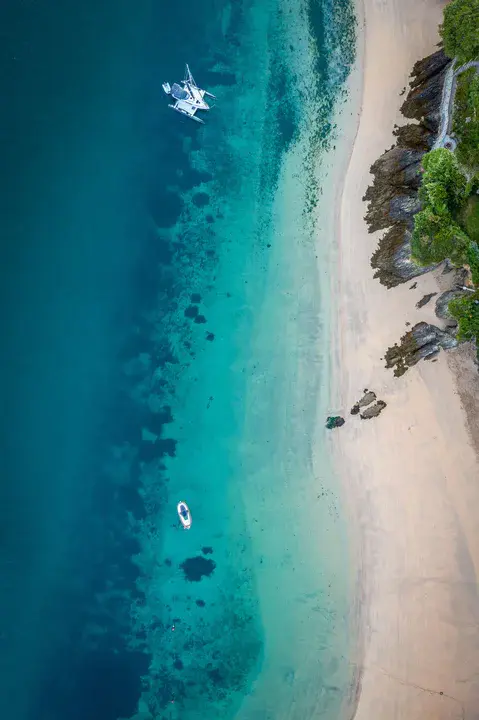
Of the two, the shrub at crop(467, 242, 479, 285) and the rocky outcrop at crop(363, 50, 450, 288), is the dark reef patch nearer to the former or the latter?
the rocky outcrop at crop(363, 50, 450, 288)

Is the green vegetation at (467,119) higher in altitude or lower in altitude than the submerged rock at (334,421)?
higher

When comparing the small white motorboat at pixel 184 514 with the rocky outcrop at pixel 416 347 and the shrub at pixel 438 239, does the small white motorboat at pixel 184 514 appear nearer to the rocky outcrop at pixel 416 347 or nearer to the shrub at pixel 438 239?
the rocky outcrop at pixel 416 347

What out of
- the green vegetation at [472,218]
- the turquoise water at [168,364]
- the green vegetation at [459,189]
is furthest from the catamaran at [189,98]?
the green vegetation at [472,218]

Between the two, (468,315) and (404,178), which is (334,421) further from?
(404,178)

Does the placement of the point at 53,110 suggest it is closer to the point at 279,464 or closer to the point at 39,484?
the point at 39,484

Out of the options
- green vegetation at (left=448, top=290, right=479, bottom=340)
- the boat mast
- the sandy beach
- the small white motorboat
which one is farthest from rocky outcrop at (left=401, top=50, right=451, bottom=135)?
the small white motorboat

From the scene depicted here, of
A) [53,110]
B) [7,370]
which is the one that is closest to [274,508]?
[7,370]
